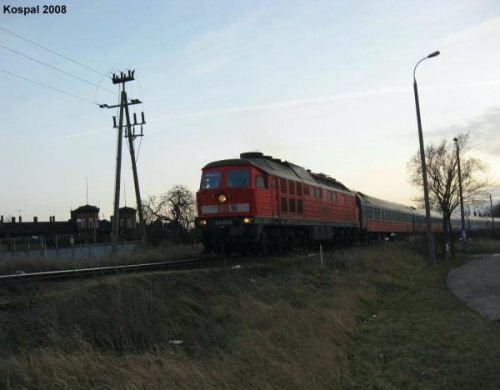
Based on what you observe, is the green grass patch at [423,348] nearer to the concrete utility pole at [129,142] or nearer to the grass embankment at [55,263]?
the grass embankment at [55,263]

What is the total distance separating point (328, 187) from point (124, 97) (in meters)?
13.8

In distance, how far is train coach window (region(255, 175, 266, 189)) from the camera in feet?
59.4

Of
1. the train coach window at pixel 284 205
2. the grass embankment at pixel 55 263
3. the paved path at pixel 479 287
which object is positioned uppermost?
the train coach window at pixel 284 205

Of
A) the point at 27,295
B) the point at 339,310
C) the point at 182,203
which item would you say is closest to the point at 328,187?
the point at 339,310

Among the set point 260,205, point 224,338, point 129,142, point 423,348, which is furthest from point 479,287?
point 129,142

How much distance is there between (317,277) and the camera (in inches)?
632

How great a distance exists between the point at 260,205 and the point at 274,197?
1490 millimetres

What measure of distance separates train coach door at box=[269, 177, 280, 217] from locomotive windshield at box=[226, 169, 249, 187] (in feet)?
4.69

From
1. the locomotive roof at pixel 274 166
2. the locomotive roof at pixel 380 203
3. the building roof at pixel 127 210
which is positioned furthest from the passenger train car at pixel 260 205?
the building roof at pixel 127 210

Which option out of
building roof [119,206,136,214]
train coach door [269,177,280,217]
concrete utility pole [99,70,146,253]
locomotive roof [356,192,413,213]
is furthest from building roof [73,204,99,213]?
train coach door [269,177,280,217]

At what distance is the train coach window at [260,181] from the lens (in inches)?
712

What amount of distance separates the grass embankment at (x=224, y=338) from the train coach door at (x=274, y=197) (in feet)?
18.5

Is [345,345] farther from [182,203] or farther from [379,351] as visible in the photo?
[182,203]

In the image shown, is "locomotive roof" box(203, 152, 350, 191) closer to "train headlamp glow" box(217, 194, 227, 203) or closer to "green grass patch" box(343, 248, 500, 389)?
"train headlamp glow" box(217, 194, 227, 203)
